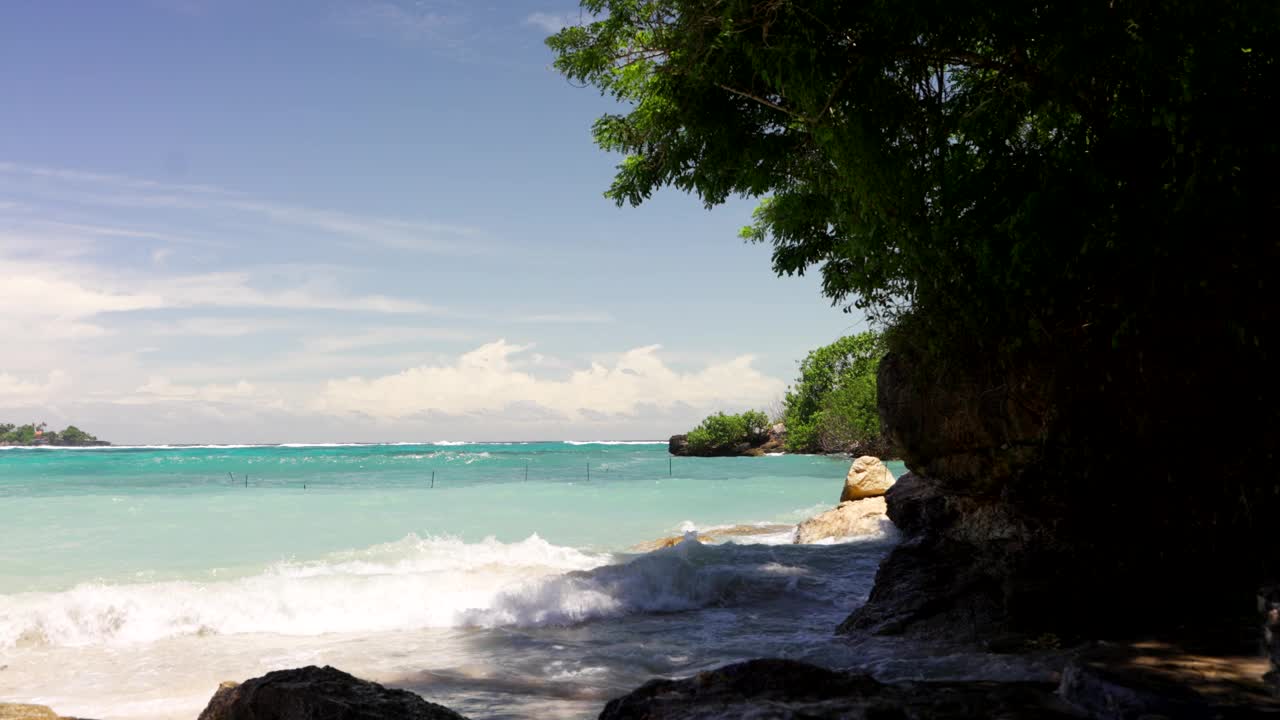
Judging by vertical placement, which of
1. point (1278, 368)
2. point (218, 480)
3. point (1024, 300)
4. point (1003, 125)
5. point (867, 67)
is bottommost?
point (218, 480)

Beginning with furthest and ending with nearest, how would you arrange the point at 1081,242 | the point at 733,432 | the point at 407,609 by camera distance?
the point at 733,432 → the point at 407,609 → the point at 1081,242

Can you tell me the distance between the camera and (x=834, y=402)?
59094mm

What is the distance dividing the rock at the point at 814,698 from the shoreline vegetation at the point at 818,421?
46.4 meters

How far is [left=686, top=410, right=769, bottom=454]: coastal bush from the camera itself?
74.1 metres

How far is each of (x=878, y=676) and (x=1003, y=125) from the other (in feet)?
14.6

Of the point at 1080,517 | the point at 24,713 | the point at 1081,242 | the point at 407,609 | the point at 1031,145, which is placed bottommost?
→ the point at 407,609

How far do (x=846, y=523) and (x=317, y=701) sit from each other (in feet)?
42.5

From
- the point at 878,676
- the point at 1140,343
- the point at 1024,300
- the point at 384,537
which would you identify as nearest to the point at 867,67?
the point at 1024,300

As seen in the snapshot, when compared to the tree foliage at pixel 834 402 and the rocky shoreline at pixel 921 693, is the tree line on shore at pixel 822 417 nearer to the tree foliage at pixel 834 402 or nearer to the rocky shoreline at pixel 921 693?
the tree foliage at pixel 834 402

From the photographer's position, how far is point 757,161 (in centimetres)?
1089

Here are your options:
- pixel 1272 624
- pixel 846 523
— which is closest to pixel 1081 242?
pixel 1272 624

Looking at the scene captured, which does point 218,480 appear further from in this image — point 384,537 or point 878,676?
point 878,676

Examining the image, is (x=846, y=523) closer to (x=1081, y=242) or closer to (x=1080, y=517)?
(x=1080, y=517)

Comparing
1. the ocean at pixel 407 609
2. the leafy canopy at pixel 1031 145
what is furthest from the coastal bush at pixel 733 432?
the leafy canopy at pixel 1031 145
